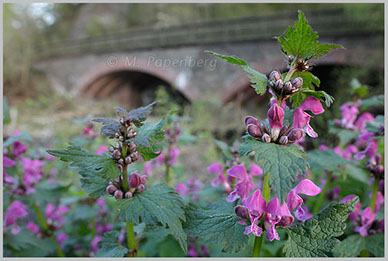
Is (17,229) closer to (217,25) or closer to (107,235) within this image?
(107,235)

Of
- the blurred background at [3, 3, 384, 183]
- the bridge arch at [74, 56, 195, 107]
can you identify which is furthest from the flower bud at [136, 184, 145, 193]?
the bridge arch at [74, 56, 195, 107]

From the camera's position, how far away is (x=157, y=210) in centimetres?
49

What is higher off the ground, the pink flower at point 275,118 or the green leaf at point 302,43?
the green leaf at point 302,43

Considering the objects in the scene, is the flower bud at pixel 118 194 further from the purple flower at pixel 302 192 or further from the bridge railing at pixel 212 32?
the bridge railing at pixel 212 32

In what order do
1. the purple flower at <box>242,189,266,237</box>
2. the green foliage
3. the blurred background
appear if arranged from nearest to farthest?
the purple flower at <box>242,189,266,237</box> → the green foliage → the blurred background

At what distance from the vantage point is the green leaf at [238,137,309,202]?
378 millimetres

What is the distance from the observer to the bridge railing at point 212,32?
5.68m

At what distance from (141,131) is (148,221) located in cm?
16

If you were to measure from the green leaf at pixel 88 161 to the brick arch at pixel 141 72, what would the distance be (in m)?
6.34

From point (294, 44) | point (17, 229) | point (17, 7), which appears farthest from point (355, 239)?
point (17, 7)

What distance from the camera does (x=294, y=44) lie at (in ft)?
1.50

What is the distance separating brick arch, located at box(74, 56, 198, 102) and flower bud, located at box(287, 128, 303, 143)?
252 inches

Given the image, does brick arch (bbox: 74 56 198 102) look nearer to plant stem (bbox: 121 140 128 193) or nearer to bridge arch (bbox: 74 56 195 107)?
bridge arch (bbox: 74 56 195 107)

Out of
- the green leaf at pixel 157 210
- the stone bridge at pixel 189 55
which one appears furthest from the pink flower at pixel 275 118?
the stone bridge at pixel 189 55
